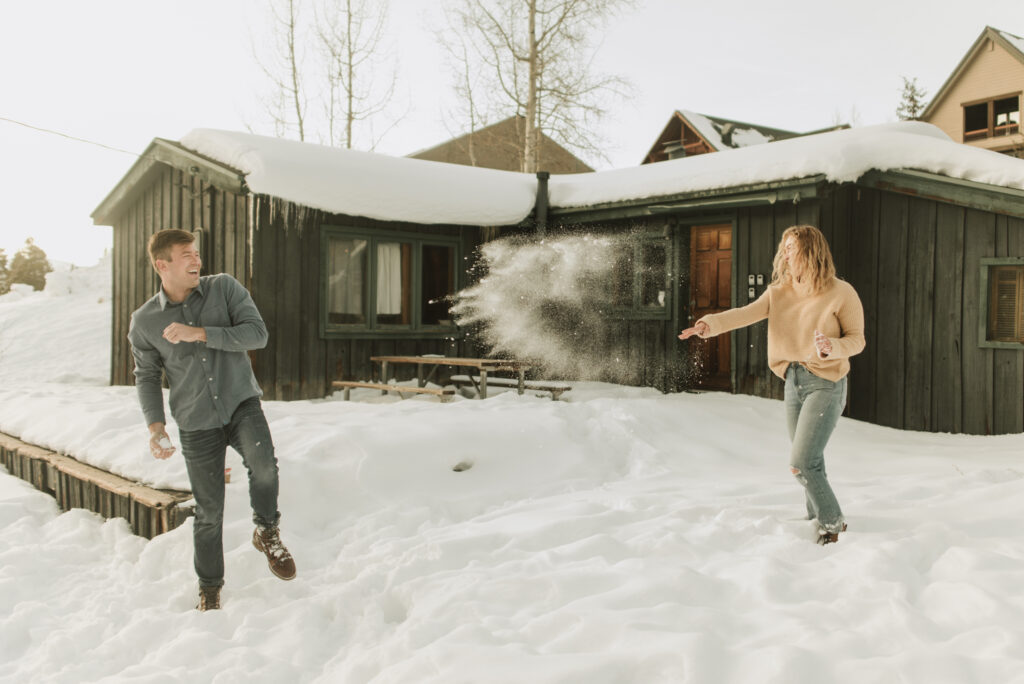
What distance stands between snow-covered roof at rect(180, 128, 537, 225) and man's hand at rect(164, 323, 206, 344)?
6.01m

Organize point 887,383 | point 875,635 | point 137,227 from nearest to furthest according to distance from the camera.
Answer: point 875,635 < point 887,383 < point 137,227

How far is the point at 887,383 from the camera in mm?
8766

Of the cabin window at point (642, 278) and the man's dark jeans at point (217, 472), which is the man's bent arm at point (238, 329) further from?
the cabin window at point (642, 278)

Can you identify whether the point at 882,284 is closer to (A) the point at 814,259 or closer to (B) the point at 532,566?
(A) the point at 814,259

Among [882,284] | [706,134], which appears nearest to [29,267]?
[706,134]

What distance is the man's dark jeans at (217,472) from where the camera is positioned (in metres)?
3.51

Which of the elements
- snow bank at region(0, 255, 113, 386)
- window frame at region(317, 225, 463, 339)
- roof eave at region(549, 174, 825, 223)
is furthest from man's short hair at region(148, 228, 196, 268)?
snow bank at region(0, 255, 113, 386)

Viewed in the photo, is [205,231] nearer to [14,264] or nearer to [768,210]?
[768,210]

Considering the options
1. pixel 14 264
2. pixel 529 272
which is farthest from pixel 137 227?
pixel 14 264

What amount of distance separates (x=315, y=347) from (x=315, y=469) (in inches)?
194

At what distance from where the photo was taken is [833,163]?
27.3 ft

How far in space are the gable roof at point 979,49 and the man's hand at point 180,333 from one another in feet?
102

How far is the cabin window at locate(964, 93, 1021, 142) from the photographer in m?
26.1

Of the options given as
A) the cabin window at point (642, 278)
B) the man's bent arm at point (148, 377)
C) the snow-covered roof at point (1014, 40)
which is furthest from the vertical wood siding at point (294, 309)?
the snow-covered roof at point (1014, 40)
